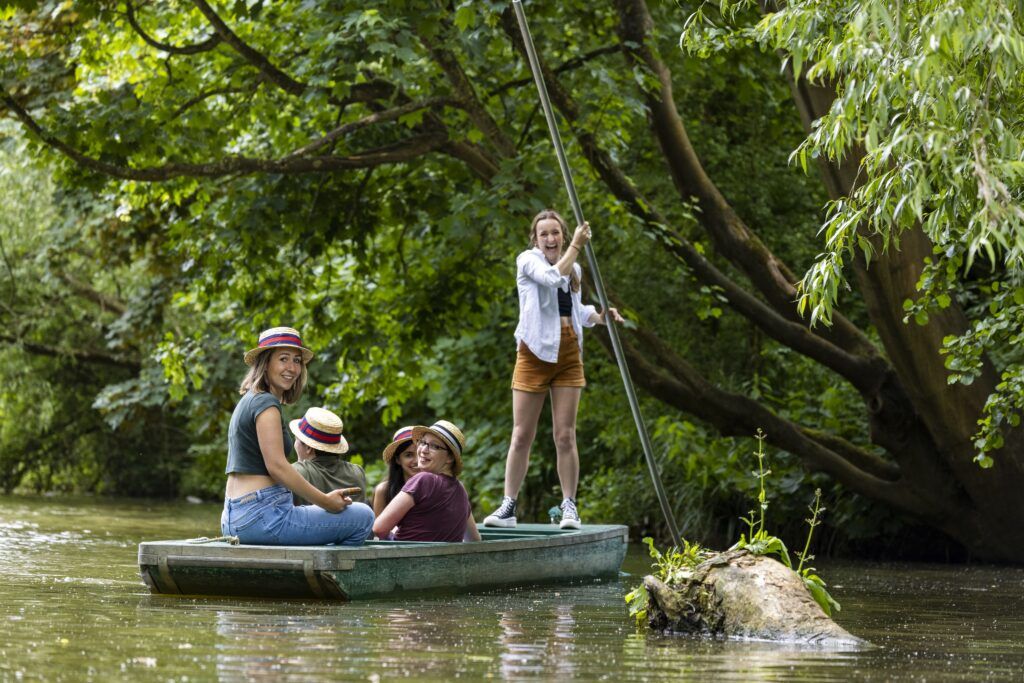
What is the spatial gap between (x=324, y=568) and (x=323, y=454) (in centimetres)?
104

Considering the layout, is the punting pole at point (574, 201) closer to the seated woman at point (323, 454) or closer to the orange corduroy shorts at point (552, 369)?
the orange corduroy shorts at point (552, 369)

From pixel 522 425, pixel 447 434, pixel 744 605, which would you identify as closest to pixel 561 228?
pixel 522 425

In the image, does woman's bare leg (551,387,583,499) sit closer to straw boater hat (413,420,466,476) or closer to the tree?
straw boater hat (413,420,466,476)

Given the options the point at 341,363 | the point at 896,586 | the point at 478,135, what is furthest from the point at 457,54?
the point at 896,586

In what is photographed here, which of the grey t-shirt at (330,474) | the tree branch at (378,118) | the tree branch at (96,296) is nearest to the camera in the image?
the grey t-shirt at (330,474)

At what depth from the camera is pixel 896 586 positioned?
1005 centimetres

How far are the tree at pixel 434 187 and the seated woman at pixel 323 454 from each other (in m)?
3.23

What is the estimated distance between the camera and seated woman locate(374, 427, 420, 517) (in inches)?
331

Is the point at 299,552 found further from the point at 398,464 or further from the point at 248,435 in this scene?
the point at 398,464

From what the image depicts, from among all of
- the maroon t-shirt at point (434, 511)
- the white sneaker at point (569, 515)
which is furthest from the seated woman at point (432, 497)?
the white sneaker at point (569, 515)

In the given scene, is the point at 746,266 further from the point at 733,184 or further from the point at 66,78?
the point at 66,78

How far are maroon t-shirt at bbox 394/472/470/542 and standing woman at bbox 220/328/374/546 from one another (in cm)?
62

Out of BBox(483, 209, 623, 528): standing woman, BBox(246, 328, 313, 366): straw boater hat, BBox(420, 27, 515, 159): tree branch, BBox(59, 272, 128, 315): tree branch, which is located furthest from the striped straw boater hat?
BBox(59, 272, 128, 315): tree branch

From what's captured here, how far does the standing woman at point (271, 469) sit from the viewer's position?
713cm
